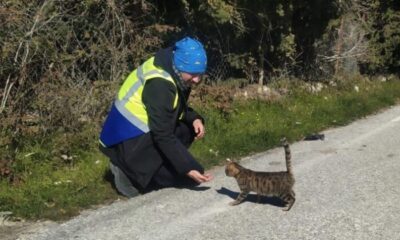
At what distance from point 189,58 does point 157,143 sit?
34.2 inches

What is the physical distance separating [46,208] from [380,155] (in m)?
Result: 4.35

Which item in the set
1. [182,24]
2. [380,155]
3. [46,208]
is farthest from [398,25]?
[46,208]

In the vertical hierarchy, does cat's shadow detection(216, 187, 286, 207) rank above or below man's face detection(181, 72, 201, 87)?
below

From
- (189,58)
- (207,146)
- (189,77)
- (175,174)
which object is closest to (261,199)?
Answer: (175,174)

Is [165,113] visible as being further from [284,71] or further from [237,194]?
[284,71]

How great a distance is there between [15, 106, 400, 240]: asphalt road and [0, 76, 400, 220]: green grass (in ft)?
1.44

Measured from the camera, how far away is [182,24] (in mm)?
11352

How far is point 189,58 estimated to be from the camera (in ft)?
20.5

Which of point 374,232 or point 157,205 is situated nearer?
point 374,232

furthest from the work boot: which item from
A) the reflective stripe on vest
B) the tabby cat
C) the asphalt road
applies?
the tabby cat

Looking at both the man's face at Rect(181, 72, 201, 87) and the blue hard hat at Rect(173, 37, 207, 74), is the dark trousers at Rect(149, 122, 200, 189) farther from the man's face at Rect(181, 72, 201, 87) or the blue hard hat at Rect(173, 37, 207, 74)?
the blue hard hat at Rect(173, 37, 207, 74)

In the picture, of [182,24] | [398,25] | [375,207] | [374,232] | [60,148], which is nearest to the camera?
[374,232]

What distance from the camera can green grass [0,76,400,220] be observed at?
6.50 metres

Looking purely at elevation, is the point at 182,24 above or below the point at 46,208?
above
